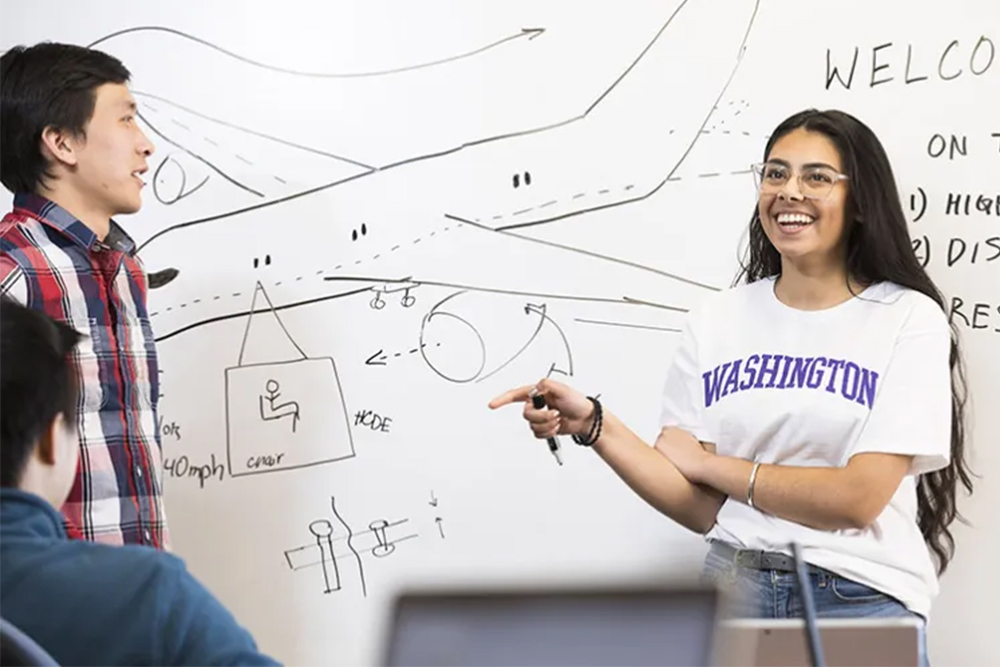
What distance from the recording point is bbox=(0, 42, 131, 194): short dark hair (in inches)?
79.0

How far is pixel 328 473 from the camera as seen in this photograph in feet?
7.80

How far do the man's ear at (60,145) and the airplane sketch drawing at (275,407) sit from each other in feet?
1.98

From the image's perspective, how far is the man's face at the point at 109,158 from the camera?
6.64ft

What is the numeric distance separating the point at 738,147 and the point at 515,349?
1.79 feet

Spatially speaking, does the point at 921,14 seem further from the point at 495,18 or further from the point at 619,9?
the point at 495,18

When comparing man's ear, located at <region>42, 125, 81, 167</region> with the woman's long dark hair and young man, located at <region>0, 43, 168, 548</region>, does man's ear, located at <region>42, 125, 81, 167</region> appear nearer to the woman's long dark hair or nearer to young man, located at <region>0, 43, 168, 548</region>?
young man, located at <region>0, 43, 168, 548</region>

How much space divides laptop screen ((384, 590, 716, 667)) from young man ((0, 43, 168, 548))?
1.25 meters

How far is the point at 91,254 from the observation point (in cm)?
199

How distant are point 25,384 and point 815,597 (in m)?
1.13

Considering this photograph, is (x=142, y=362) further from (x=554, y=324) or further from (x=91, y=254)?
Result: (x=554, y=324)

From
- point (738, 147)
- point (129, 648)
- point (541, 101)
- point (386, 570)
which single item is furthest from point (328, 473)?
point (129, 648)

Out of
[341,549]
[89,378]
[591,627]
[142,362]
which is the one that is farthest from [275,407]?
[591,627]

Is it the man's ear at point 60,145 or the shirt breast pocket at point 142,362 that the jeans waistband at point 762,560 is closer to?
the shirt breast pocket at point 142,362

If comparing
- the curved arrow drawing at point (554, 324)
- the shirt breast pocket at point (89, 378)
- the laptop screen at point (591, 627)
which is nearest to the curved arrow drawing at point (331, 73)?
the curved arrow drawing at point (554, 324)
